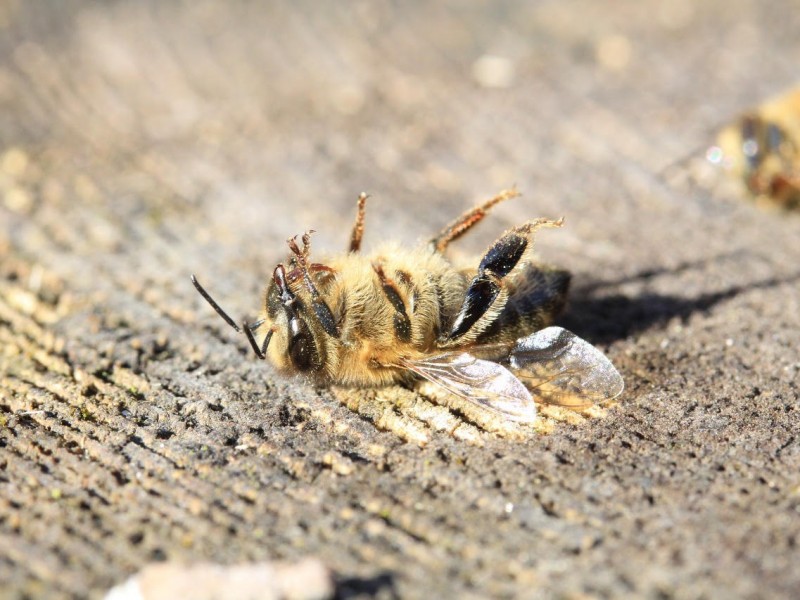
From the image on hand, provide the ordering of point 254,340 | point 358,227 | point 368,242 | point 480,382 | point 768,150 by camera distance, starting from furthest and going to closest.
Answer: point 768,150 < point 368,242 < point 358,227 < point 254,340 < point 480,382

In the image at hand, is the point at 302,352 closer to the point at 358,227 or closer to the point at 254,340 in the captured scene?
the point at 254,340

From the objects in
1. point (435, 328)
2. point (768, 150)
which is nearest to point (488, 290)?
point (435, 328)

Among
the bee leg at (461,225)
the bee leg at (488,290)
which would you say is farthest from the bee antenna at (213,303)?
the bee leg at (461,225)

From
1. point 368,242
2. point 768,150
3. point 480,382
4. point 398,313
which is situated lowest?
point 480,382

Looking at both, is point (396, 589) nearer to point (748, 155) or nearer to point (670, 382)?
point (670, 382)

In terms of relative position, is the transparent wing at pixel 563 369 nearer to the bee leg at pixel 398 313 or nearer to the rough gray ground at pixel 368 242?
the rough gray ground at pixel 368 242
